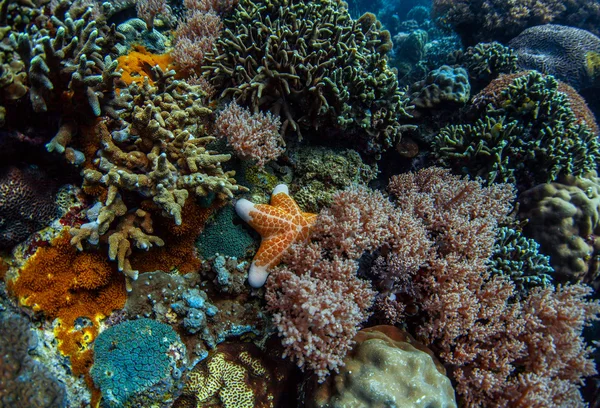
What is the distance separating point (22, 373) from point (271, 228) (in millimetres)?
2466

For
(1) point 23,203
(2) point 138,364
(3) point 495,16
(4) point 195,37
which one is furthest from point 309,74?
(3) point 495,16

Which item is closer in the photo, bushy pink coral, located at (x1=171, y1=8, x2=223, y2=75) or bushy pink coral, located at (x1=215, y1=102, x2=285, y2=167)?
bushy pink coral, located at (x1=215, y1=102, x2=285, y2=167)

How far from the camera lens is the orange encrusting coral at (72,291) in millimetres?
2951

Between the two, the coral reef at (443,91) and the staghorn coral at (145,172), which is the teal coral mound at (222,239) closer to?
the staghorn coral at (145,172)

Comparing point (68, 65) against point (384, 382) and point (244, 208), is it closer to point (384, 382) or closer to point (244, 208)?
point (244, 208)

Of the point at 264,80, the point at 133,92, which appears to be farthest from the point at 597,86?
the point at 133,92

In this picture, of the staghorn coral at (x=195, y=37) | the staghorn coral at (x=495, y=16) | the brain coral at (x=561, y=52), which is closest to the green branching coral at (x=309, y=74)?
the staghorn coral at (x=195, y=37)

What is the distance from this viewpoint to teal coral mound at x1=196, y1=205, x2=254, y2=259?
3613 millimetres

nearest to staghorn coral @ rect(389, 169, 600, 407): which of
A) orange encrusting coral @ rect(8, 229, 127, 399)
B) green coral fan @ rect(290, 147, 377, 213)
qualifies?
green coral fan @ rect(290, 147, 377, 213)

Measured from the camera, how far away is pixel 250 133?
145 inches

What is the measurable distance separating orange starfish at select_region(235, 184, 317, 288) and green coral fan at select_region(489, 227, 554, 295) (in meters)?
2.71

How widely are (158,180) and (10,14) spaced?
203cm

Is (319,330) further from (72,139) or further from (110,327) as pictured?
(72,139)

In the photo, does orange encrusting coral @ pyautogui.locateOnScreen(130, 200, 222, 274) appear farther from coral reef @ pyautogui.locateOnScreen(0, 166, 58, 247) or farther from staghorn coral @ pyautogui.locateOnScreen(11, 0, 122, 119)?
staghorn coral @ pyautogui.locateOnScreen(11, 0, 122, 119)
